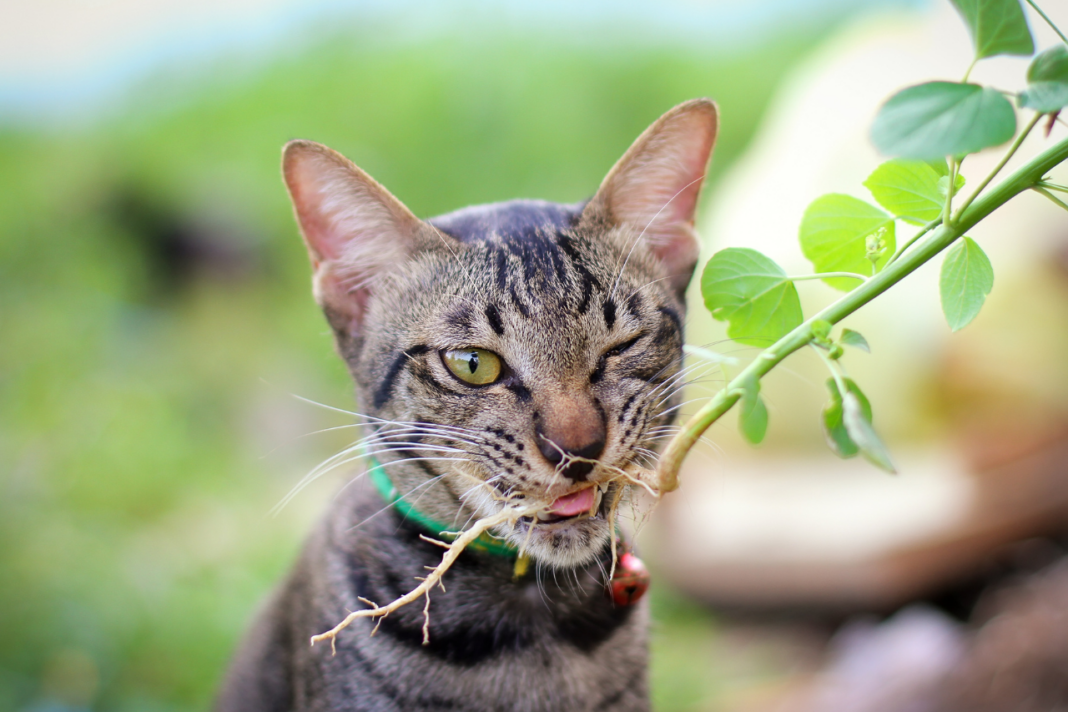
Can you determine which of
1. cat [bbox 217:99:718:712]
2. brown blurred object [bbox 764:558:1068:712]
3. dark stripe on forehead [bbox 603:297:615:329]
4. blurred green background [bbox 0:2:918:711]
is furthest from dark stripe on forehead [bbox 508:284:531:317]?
blurred green background [bbox 0:2:918:711]

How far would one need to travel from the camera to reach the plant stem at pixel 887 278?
762 mm

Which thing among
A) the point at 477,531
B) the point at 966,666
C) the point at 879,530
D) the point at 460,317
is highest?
the point at 460,317

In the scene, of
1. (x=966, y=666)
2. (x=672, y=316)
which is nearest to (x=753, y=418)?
(x=672, y=316)

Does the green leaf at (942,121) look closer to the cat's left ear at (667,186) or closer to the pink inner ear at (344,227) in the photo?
the cat's left ear at (667,186)

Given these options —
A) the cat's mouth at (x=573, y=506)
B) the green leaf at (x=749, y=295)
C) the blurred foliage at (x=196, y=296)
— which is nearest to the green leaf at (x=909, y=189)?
the green leaf at (x=749, y=295)

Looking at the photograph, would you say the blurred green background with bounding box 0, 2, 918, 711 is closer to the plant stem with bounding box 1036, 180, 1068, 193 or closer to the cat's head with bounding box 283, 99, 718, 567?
the cat's head with bounding box 283, 99, 718, 567

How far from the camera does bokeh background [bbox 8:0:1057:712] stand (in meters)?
2.83

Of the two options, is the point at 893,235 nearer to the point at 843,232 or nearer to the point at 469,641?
the point at 843,232

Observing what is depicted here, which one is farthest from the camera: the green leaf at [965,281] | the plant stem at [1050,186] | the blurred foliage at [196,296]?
the blurred foliage at [196,296]

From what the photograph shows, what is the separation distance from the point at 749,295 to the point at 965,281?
233mm

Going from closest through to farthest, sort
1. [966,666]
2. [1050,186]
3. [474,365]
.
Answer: [1050,186]
[474,365]
[966,666]

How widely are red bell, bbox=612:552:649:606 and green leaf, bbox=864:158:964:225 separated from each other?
692mm

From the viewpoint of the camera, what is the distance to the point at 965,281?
2.81ft

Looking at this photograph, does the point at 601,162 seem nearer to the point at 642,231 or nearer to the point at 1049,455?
the point at 1049,455
